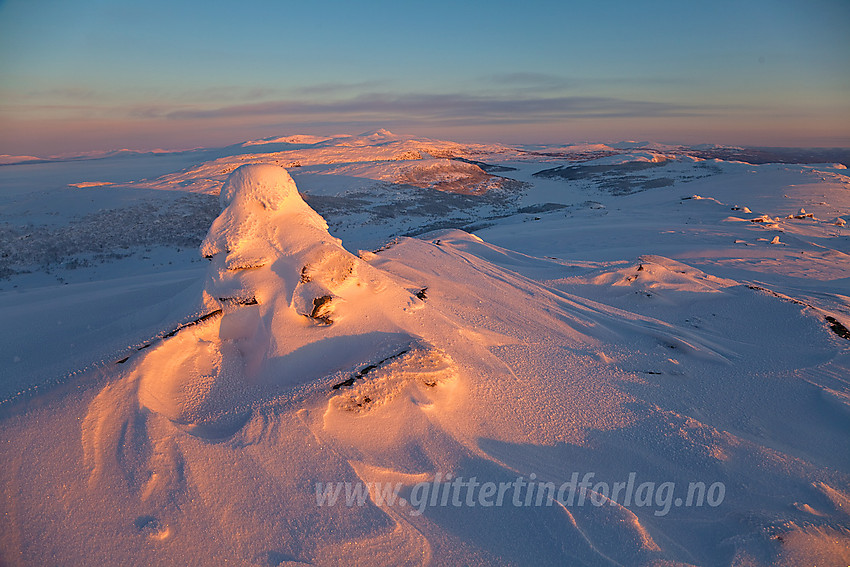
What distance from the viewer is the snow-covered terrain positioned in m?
2.60

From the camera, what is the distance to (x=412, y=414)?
3.45 meters

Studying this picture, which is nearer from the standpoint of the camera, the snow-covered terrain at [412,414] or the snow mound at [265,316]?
the snow-covered terrain at [412,414]

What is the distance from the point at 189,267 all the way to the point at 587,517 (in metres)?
11.5

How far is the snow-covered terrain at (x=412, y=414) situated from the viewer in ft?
8.53

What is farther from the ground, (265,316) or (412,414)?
(265,316)

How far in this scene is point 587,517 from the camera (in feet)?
8.95

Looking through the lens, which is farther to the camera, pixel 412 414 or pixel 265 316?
pixel 265 316

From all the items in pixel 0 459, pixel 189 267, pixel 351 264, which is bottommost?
pixel 189 267

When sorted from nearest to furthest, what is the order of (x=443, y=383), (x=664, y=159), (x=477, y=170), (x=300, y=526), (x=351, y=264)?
(x=300, y=526)
(x=443, y=383)
(x=351, y=264)
(x=477, y=170)
(x=664, y=159)

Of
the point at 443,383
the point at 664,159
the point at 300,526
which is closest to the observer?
the point at 300,526

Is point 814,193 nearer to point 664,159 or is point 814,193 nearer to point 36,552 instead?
point 36,552

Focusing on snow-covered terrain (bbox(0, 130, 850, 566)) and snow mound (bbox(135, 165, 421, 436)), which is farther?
snow mound (bbox(135, 165, 421, 436))

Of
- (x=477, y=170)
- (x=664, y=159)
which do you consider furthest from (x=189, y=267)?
(x=664, y=159)

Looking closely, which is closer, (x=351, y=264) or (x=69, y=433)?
(x=69, y=433)
